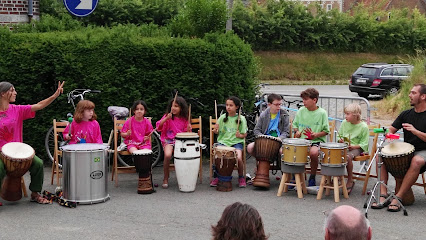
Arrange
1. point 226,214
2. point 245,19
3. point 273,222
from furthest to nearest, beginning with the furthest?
1. point 245,19
2. point 273,222
3. point 226,214

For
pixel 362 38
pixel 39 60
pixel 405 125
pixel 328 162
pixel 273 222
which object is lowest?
pixel 273 222

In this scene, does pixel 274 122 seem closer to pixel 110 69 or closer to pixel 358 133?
pixel 358 133

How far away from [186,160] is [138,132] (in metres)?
0.86

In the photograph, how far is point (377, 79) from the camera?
83.4 feet

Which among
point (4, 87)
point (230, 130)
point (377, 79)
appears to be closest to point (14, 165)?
point (4, 87)

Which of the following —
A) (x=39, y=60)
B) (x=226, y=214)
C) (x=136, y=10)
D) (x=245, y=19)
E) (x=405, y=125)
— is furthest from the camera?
(x=245, y=19)

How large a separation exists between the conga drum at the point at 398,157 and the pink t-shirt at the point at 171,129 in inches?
116

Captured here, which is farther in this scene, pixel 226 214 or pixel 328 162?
pixel 328 162

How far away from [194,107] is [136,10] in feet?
70.5

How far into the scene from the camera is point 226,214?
11.6 feet

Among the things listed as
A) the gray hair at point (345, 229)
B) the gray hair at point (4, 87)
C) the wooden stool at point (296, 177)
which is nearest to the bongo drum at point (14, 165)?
the gray hair at point (4, 87)

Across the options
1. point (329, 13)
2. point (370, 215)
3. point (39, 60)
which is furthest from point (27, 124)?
point (329, 13)

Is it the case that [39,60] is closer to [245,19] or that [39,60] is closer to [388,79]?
[388,79]

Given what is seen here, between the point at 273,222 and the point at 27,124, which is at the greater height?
the point at 27,124
